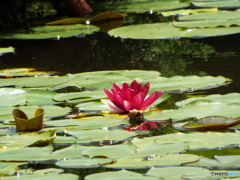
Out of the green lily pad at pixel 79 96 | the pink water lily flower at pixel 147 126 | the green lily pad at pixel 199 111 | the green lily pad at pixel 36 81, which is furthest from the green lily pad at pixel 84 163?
the green lily pad at pixel 36 81

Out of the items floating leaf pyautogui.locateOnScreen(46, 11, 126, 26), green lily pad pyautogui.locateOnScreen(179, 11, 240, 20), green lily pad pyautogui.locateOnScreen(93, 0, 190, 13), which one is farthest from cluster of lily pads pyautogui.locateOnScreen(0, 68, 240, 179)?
green lily pad pyautogui.locateOnScreen(93, 0, 190, 13)

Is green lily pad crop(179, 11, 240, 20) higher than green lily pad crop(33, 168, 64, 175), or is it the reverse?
green lily pad crop(179, 11, 240, 20)

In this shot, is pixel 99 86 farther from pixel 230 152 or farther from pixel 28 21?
pixel 28 21

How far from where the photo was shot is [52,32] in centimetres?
414

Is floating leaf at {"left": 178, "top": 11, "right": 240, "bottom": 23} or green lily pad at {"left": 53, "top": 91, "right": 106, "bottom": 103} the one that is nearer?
green lily pad at {"left": 53, "top": 91, "right": 106, "bottom": 103}

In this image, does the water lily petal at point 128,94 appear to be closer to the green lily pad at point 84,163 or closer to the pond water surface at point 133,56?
the pond water surface at point 133,56

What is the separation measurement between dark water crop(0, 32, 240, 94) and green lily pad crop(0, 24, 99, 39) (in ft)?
0.23

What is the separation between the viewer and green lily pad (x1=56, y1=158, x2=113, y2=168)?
4.56 feet

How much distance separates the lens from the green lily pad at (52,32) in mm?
3982

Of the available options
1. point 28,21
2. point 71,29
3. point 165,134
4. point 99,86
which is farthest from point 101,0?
point 165,134

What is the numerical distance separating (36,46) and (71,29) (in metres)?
0.52

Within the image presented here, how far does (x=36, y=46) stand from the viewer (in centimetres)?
379

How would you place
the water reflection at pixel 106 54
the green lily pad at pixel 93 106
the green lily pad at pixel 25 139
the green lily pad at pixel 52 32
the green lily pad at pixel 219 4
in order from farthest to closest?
the green lily pad at pixel 219 4 → the green lily pad at pixel 52 32 → the water reflection at pixel 106 54 → the green lily pad at pixel 93 106 → the green lily pad at pixel 25 139

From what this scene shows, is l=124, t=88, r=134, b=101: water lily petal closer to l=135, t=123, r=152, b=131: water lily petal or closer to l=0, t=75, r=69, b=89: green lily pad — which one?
l=135, t=123, r=152, b=131: water lily petal
